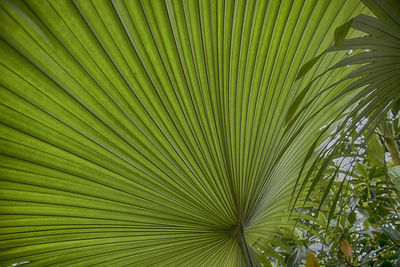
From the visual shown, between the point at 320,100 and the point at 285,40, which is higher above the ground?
the point at 285,40

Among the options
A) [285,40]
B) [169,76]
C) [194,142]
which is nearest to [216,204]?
[194,142]

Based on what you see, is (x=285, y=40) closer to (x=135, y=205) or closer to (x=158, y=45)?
(x=158, y=45)

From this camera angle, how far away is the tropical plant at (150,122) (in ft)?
2.21

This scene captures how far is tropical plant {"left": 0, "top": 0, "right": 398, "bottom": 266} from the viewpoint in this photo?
67 cm

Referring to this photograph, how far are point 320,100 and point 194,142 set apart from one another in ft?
1.57

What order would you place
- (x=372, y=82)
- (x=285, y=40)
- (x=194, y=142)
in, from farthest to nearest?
(x=194, y=142) < (x=285, y=40) < (x=372, y=82)

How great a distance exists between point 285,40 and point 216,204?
633 millimetres

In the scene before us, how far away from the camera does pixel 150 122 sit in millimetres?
888

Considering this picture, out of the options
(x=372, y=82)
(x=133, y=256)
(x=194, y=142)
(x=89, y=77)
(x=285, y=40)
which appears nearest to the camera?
(x=372, y=82)

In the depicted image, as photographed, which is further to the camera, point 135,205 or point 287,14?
point 135,205

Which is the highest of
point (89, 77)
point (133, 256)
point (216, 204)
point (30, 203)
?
point (89, 77)

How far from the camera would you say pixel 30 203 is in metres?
0.84

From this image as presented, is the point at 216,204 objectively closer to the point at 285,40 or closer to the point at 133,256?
the point at 133,256

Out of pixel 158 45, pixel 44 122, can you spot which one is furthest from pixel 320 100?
pixel 44 122
